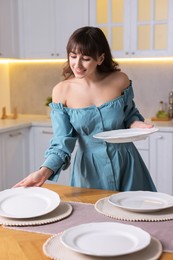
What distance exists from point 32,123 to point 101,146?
6.71 ft

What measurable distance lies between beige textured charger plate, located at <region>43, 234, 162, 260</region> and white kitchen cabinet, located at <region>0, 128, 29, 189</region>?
2539mm

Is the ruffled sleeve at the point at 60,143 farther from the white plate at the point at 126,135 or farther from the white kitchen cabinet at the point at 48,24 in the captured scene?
the white kitchen cabinet at the point at 48,24

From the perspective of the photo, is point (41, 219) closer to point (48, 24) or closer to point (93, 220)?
point (93, 220)

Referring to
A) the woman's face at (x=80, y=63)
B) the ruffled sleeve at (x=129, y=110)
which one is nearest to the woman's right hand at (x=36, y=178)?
the woman's face at (x=80, y=63)

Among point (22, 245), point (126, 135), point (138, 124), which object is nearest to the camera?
point (22, 245)

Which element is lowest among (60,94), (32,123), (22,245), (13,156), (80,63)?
(13,156)

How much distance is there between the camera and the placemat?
1.25m

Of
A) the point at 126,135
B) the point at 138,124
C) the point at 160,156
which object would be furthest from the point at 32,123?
the point at 126,135

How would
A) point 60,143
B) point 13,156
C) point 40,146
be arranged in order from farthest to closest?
point 40,146
point 13,156
point 60,143

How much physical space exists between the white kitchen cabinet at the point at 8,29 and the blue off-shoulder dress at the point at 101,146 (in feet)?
7.29

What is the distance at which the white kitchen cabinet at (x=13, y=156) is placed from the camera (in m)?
3.73

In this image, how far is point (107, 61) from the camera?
1.98 metres

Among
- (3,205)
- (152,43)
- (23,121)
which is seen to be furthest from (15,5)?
(3,205)

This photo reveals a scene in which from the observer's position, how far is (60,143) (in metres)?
1.85
